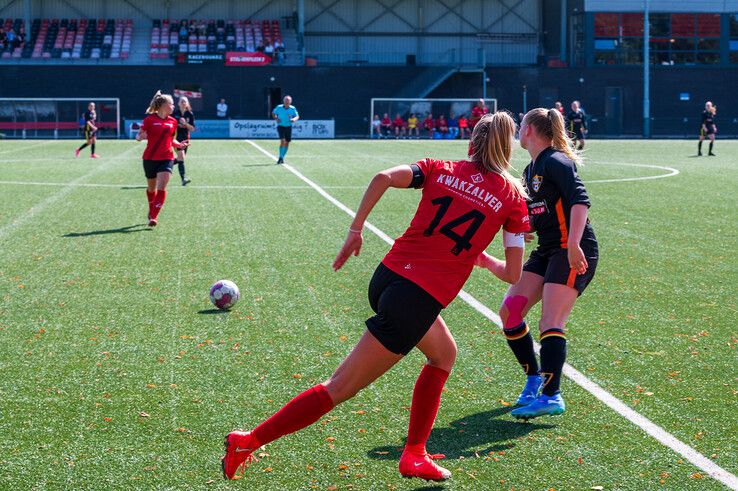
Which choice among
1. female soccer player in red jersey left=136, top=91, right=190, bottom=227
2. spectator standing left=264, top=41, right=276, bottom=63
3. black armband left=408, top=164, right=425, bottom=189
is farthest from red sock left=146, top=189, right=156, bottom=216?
spectator standing left=264, top=41, right=276, bottom=63

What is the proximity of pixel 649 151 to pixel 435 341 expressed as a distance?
3544 centimetres

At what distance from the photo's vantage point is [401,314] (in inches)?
179

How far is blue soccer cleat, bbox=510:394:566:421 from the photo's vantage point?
577 centimetres

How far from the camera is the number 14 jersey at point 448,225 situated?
15.3ft

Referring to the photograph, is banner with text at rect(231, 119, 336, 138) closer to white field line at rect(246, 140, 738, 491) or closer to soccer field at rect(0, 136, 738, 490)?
soccer field at rect(0, 136, 738, 490)

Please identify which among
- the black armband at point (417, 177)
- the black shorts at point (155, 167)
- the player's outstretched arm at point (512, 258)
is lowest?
the player's outstretched arm at point (512, 258)

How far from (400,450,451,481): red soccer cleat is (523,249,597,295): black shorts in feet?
5.42

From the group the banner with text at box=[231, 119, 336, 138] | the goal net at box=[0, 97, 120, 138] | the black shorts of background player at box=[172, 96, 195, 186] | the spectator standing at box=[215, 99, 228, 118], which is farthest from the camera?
the spectator standing at box=[215, 99, 228, 118]

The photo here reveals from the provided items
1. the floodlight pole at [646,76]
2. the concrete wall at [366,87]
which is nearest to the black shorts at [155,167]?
the concrete wall at [366,87]

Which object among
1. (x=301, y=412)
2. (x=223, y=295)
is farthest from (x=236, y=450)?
(x=223, y=295)

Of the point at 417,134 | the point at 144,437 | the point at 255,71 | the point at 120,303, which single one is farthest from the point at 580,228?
the point at 255,71

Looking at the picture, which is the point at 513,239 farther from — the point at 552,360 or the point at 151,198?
the point at 151,198

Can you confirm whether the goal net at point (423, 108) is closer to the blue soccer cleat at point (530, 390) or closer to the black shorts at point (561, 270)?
the black shorts at point (561, 270)

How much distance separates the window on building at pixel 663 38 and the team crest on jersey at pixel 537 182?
55.1 meters
